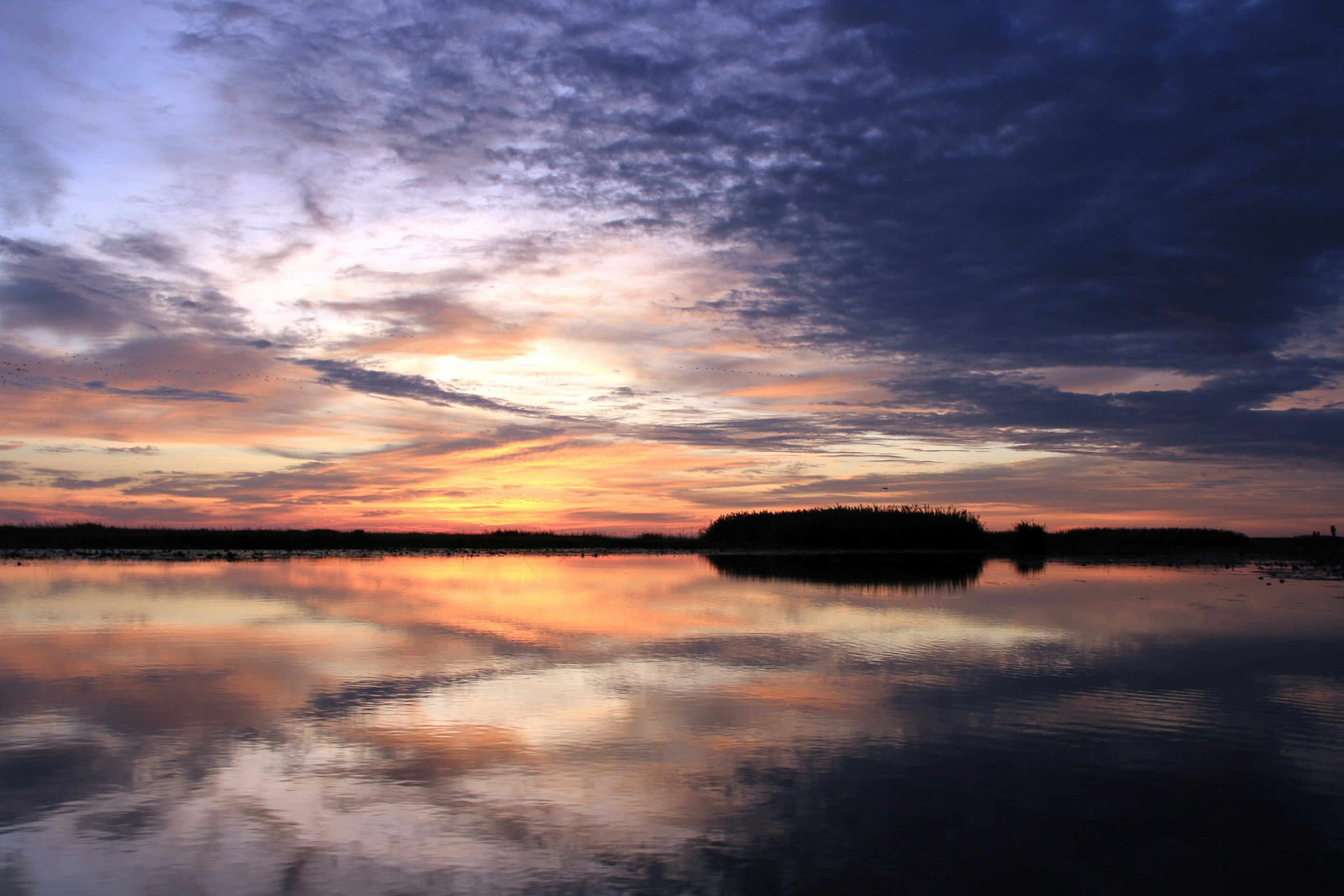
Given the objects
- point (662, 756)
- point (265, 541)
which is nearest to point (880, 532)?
point (265, 541)

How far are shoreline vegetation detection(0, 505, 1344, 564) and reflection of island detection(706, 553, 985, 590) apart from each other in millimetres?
4882

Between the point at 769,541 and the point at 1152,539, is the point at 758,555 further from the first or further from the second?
the point at 1152,539

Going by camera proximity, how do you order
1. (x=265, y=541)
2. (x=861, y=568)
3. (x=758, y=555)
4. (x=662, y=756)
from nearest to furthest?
(x=662, y=756) → (x=861, y=568) → (x=758, y=555) → (x=265, y=541)

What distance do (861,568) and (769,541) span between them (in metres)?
26.7

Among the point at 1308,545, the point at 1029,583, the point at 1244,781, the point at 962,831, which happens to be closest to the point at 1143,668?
→ the point at 1244,781

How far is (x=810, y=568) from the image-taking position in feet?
88.6

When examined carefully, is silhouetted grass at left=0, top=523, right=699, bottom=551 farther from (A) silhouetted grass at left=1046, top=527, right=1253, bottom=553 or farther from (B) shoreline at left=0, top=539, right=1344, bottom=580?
(A) silhouetted grass at left=1046, top=527, right=1253, bottom=553

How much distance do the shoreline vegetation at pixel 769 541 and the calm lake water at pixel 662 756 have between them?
2421cm

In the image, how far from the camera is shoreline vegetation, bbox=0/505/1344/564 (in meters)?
39.6

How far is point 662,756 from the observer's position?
19.8ft

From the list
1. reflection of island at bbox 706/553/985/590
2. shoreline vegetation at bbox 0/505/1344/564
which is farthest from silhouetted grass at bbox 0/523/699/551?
reflection of island at bbox 706/553/985/590

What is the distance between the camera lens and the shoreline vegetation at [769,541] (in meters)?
39.6

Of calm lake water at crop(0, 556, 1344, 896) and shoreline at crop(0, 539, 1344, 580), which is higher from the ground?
shoreline at crop(0, 539, 1344, 580)

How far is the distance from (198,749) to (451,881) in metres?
3.06
